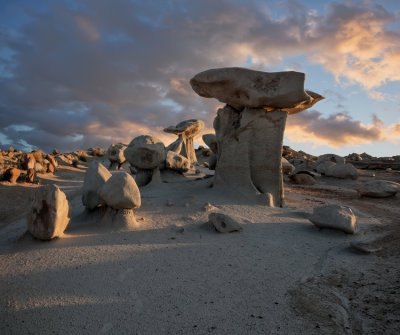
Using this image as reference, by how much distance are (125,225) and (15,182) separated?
749 centimetres

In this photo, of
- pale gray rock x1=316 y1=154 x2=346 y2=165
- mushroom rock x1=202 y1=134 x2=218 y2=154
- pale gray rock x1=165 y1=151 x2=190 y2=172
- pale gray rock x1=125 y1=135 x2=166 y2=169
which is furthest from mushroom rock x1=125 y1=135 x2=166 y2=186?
pale gray rock x1=316 y1=154 x2=346 y2=165

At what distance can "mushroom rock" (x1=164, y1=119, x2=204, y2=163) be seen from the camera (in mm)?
16828

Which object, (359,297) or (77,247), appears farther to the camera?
(77,247)

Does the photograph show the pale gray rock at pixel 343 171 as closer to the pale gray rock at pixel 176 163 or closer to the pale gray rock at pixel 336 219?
the pale gray rock at pixel 176 163

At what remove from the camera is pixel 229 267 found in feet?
11.1

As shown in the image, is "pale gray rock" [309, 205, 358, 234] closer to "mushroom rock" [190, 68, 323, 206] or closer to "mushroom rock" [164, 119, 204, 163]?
"mushroom rock" [190, 68, 323, 206]

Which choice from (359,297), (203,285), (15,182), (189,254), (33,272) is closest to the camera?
A: (359,297)

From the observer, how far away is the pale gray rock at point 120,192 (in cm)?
459

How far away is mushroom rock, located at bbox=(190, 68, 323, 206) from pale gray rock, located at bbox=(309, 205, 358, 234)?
6.23 feet

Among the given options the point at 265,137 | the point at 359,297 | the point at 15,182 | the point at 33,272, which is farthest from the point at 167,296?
the point at 15,182

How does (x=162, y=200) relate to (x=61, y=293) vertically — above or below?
above

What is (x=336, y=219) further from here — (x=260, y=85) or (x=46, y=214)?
(x=46, y=214)

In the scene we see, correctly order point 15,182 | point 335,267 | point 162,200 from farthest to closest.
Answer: point 15,182
point 162,200
point 335,267

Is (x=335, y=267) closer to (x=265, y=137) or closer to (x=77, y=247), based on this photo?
(x=77, y=247)
